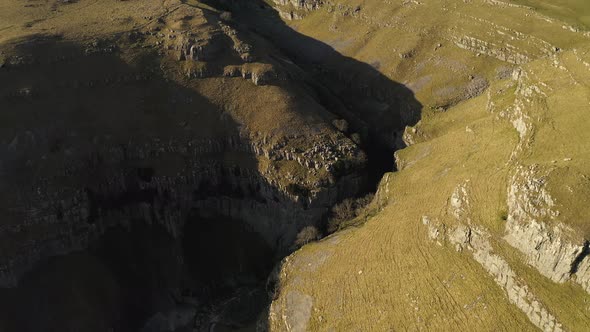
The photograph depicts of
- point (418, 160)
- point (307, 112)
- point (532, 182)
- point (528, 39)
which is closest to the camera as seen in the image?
point (532, 182)

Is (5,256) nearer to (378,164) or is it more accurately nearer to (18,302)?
(18,302)

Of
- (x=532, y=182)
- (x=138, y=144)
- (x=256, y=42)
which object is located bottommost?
(x=138, y=144)

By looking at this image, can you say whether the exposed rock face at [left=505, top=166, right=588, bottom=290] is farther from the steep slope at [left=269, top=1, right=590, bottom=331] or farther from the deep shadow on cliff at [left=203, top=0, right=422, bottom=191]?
the deep shadow on cliff at [left=203, top=0, right=422, bottom=191]

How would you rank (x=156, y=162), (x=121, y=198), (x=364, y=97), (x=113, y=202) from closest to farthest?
(x=113, y=202), (x=121, y=198), (x=156, y=162), (x=364, y=97)

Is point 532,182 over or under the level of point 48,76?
over

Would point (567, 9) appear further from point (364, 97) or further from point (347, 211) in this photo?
point (347, 211)

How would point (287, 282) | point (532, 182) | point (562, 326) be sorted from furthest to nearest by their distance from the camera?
point (287, 282) → point (532, 182) → point (562, 326)

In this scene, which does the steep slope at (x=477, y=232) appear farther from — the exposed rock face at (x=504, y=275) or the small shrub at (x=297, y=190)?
the small shrub at (x=297, y=190)

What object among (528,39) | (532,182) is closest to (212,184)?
(532,182)

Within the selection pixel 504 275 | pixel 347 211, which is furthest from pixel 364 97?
pixel 504 275
